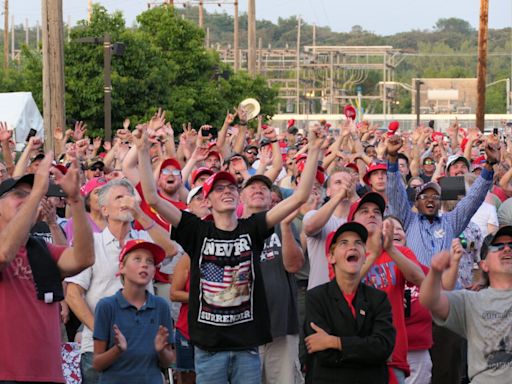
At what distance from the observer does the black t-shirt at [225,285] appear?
823cm

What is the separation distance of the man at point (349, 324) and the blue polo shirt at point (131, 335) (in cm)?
100

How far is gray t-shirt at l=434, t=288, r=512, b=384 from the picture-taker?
22.8 ft

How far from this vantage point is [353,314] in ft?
24.8

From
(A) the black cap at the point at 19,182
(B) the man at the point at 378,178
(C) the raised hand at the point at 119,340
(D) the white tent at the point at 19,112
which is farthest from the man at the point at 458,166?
(D) the white tent at the point at 19,112

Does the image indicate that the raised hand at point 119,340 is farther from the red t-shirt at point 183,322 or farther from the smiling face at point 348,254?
the red t-shirt at point 183,322

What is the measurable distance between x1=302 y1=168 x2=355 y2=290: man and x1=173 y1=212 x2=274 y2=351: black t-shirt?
0.73 m

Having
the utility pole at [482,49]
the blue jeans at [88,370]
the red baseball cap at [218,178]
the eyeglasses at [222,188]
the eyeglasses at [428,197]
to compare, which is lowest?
the blue jeans at [88,370]

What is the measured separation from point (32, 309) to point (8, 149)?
7.47 m

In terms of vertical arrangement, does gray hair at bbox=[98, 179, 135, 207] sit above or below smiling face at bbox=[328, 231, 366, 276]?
above

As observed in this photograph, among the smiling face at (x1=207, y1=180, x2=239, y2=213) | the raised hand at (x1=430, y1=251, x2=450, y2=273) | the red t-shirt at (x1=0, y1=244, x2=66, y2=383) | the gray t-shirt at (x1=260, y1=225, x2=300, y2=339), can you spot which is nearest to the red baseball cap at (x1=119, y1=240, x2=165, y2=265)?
the smiling face at (x1=207, y1=180, x2=239, y2=213)

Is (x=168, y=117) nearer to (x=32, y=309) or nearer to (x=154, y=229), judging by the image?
(x=154, y=229)

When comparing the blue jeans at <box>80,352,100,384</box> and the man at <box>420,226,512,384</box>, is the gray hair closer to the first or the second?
the blue jeans at <box>80,352,100,384</box>

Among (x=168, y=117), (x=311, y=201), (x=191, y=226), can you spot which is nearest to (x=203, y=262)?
(x=191, y=226)

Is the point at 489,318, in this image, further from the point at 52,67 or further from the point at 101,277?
the point at 52,67
